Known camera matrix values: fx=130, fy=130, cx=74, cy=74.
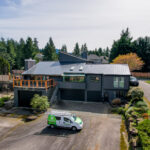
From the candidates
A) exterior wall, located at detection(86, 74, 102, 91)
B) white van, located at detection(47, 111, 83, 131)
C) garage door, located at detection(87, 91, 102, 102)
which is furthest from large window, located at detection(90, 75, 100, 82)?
white van, located at detection(47, 111, 83, 131)

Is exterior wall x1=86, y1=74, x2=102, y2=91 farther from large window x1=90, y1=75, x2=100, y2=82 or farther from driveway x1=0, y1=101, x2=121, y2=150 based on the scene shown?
driveway x1=0, y1=101, x2=121, y2=150

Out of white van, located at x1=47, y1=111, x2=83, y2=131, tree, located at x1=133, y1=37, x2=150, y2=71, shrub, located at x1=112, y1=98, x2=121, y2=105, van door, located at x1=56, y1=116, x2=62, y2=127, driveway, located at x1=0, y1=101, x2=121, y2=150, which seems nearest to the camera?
driveway, located at x1=0, y1=101, x2=121, y2=150

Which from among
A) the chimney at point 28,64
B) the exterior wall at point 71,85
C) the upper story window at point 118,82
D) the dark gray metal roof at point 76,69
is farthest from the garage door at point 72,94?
the chimney at point 28,64

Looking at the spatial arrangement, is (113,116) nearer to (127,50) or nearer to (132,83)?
(132,83)

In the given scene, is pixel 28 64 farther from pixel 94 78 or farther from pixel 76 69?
pixel 94 78

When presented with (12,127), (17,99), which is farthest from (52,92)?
(12,127)

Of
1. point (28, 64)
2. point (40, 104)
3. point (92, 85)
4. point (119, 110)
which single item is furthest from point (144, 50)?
point (40, 104)
